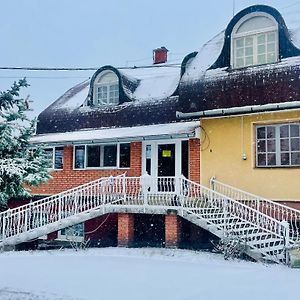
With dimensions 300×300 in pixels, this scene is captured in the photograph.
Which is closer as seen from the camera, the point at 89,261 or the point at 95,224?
the point at 89,261

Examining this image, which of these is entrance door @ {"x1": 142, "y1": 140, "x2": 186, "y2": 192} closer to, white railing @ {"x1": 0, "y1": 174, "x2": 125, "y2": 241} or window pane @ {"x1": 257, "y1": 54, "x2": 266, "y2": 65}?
white railing @ {"x1": 0, "y1": 174, "x2": 125, "y2": 241}

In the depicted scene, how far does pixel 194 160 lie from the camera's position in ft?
55.1

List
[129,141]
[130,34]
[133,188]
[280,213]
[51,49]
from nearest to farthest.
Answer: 1. [280,213]
2. [133,188]
3. [129,141]
4. [51,49]
5. [130,34]

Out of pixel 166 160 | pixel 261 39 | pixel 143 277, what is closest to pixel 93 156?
pixel 166 160

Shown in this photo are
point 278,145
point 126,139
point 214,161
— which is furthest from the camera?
point 126,139

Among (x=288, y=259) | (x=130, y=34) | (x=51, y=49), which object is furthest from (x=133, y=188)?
(x=130, y=34)

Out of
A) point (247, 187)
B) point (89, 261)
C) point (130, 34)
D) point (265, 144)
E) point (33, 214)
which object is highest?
point (130, 34)

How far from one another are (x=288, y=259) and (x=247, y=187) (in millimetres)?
4200

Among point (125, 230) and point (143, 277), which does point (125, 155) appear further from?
point (143, 277)

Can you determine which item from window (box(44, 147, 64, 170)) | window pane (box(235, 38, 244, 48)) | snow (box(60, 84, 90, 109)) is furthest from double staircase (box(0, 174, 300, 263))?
snow (box(60, 84, 90, 109))

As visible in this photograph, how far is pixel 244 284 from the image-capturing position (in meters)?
9.28

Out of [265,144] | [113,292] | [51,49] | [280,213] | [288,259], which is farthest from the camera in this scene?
[51,49]

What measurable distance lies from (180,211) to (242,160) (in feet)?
10.5

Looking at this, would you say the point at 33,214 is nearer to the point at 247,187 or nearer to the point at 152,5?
the point at 247,187
